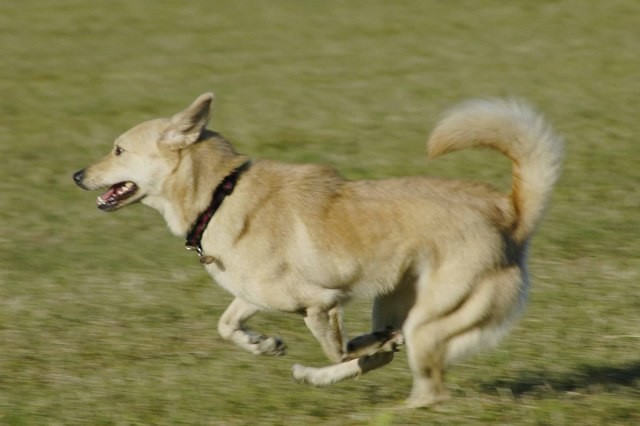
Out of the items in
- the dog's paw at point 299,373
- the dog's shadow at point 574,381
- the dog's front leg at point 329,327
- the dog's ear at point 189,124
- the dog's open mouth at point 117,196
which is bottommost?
the dog's shadow at point 574,381

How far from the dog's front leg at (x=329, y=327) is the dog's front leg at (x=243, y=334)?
1.27ft

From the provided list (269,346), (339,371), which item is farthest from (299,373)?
(269,346)

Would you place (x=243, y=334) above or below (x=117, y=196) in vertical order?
below

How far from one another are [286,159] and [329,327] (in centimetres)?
575

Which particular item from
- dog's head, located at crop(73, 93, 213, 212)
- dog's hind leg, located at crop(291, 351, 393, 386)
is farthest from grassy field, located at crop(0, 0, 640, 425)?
dog's head, located at crop(73, 93, 213, 212)

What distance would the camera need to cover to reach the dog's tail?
5414 millimetres

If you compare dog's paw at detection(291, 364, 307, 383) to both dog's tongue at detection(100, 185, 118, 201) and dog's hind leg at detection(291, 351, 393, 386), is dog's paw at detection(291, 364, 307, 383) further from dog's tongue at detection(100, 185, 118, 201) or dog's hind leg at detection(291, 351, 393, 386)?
dog's tongue at detection(100, 185, 118, 201)

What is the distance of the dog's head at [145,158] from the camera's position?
225 inches

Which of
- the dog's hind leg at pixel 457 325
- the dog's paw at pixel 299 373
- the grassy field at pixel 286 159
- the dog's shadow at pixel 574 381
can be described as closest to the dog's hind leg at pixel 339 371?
the dog's paw at pixel 299 373

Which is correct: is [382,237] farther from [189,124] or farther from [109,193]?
[109,193]

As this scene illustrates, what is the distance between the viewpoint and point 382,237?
5.32 metres

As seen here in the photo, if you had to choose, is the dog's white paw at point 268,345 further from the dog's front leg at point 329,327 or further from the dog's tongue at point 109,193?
the dog's tongue at point 109,193

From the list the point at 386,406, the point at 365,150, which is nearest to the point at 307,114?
the point at 365,150

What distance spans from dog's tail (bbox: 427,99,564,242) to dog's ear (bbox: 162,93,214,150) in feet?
3.68
